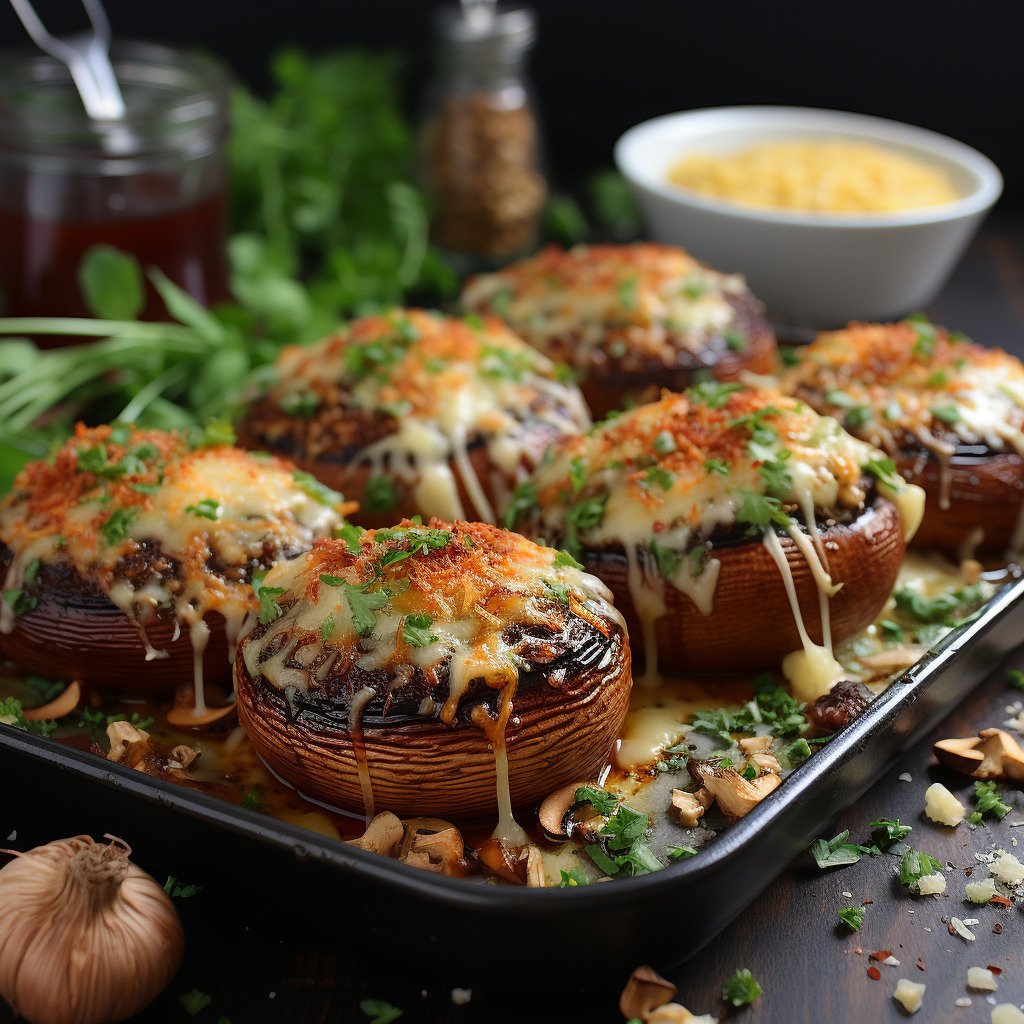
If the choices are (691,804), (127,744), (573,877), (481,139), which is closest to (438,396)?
(127,744)

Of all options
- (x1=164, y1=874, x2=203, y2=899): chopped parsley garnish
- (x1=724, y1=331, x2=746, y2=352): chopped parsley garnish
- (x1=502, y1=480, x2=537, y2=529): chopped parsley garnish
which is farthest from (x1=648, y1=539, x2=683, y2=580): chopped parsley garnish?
(x1=724, y1=331, x2=746, y2=352): chopped parsley garnish

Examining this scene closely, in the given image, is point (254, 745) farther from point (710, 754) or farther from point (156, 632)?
point (710, 754)

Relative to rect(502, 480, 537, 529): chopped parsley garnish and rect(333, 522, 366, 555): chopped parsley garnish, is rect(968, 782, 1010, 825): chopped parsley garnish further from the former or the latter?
rect(333, 522, 366, 555): chopped parsley garnish

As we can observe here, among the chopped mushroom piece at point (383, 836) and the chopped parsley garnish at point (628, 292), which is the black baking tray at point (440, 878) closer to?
the chopped mushroom piece at point (383, 836)

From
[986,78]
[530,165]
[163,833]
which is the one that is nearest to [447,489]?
[163,833]

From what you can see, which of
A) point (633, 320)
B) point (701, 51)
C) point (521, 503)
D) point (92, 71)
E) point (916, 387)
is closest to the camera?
point (521, 503)

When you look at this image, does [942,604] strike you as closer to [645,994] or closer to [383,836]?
[645,994]

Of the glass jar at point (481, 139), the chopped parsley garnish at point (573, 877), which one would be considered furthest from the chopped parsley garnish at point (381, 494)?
the glass jar at point (481, 139)

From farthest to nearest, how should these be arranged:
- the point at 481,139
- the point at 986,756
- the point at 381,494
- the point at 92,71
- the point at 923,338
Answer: the point at 481,139 → the point at 92,71 → the point at 923,338 → the point at 381,494 → the point at 986,756
